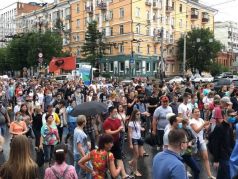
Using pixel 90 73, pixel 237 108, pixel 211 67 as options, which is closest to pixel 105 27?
pixel 211 67

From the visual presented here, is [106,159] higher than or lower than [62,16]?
lower

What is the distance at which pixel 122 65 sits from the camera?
6700 centimetres

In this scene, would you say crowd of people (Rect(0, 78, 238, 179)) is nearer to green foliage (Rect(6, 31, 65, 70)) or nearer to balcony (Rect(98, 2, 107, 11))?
green foliage (Rect(6, 31, 65, 70))

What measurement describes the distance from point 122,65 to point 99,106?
56.9 meters

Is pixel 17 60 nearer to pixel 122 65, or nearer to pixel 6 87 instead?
pixel 122 65

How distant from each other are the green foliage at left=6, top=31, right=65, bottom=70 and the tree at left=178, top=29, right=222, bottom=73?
24092 mm

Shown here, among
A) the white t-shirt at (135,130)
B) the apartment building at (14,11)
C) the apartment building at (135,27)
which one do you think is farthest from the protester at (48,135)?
the apartment building at (14,11)

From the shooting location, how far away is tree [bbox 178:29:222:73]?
69.6 metres

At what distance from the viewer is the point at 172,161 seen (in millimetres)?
4117

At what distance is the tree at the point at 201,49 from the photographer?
69625mm

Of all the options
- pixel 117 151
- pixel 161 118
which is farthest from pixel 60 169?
pixel 161 118

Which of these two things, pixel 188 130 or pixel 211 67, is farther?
pixel 211 67

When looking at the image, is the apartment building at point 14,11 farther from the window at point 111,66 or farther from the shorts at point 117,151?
the shorts at point 117,151

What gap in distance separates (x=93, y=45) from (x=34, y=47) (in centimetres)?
983
